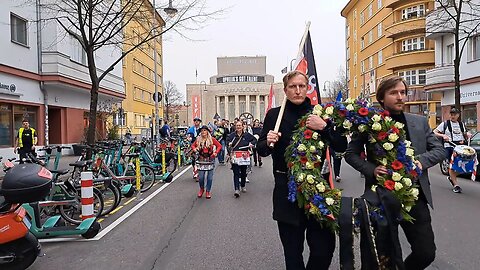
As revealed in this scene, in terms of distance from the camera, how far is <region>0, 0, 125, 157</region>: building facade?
65.2 feet

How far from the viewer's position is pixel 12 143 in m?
20.8

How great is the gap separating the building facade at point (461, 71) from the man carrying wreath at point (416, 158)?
21.3 meters

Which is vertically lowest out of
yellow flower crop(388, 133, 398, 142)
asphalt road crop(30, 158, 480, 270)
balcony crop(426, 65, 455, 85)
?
asphalt road crop(30, 158, 480, 270)

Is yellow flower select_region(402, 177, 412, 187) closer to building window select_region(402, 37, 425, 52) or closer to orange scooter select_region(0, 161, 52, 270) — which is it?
orange scooter select_region(0, 161, 52, 270)

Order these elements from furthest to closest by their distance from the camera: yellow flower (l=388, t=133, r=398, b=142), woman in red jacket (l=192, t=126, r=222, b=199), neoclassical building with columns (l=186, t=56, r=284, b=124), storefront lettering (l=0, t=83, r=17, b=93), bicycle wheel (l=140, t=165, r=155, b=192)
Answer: neoclassical building with columns (l=186, t=56, r=284, b=124), storefront lettering (l=0, t=83, r=17, b=93), bicycle wheel (l=140, t=165, r=155, b=192), woman in red jacket (l=192, t=126, r=222, b=199), yellow flower (l=388, t=133, r=398, b=142)

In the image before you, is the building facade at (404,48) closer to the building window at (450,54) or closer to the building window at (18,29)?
the building window at (450,54)

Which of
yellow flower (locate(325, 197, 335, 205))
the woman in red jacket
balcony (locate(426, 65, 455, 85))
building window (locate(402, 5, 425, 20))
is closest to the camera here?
yellow flower (locate(325, 197, 335, 205))

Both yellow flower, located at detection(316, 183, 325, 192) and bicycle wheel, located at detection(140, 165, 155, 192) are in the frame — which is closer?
yellow flower, located at detection(316, 183, 325, 192)

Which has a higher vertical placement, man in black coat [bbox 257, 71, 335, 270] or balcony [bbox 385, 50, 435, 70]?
balcony [bbox 385, 50, 435, 70]

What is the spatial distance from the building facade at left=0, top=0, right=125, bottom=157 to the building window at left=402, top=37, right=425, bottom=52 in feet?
99.1

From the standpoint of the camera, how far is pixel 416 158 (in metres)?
3.39

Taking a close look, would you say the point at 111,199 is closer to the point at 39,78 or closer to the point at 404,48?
the point at 39,78

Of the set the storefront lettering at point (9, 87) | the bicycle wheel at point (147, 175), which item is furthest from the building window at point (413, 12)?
the bicycle wheel at point (147, 175)

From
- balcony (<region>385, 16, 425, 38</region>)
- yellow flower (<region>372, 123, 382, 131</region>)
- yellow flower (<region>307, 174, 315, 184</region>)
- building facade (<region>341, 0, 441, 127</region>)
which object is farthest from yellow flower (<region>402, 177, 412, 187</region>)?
balcony (<region>385, 16, 425, 38</region>)
